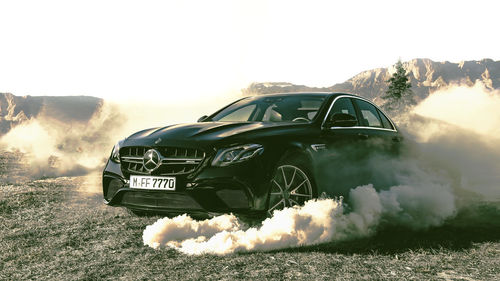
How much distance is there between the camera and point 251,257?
430cm

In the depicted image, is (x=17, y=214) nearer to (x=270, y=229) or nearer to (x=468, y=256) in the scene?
(x=270, y=229)

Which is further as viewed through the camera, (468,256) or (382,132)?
(382,132)

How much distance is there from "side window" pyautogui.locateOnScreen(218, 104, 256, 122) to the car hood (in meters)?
1.02

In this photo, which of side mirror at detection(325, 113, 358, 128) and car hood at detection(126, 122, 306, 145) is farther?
side mirror at detection(325, 113, 358, 128)

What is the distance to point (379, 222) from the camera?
5703 millimetres

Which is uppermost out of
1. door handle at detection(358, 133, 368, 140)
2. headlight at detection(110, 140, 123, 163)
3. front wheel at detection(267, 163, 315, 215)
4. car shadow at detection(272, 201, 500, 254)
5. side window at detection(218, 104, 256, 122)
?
side window at detection(218, 104, 256, 122)

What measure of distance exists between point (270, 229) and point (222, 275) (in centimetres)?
91

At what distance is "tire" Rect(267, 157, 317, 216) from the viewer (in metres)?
4.67

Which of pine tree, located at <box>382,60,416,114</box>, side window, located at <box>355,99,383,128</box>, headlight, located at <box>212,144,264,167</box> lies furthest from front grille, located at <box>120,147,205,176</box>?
pine tree, located at <box>382,60,416,114</box>

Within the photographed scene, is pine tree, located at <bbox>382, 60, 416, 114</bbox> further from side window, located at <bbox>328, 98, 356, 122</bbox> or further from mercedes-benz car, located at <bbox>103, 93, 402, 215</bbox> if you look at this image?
mercedes-benz car, located at <bbox>103, 93, 402, 215</bbox>

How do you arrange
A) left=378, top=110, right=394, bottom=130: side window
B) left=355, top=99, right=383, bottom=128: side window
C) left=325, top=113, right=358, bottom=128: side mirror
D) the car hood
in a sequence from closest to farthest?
the car hood → left=325, top=113, right=358, bottom=128: side mirror → left=355, top=99, right=383, bottom=128: side window → left=378, top=110, right=394, bottom=130: side window

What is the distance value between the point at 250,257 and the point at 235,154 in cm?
91

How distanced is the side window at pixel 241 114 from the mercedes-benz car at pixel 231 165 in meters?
0.68

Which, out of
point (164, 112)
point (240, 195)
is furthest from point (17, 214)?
point (164, 112)
